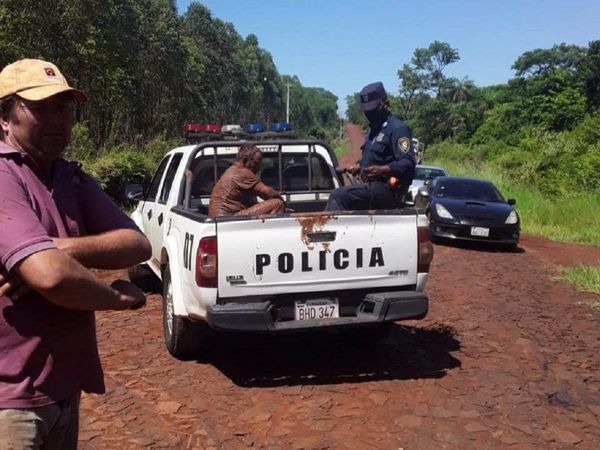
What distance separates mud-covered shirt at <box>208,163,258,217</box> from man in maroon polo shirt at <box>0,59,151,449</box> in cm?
387

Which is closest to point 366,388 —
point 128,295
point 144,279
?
point 128,295

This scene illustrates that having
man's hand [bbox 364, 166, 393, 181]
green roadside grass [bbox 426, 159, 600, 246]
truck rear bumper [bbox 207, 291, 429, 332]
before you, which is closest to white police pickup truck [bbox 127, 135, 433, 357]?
truck rear bumper [bbox 207, 291, 429, 332]

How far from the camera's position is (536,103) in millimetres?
49375

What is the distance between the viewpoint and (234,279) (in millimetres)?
4707

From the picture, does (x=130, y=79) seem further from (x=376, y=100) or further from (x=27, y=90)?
(x=27, y=90)

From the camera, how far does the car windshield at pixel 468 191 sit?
45.2ft

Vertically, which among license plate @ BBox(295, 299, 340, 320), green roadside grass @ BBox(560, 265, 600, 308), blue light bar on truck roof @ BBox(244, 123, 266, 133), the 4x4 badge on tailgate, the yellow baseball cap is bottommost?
green roadside grass @ BBox(560, 265, 600, 308)

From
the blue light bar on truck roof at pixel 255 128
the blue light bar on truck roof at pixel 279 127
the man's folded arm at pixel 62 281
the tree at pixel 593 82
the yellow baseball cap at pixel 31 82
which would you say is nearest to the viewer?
the man's folded arm at pixel 62 281

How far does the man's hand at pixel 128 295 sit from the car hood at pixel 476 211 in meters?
10.9

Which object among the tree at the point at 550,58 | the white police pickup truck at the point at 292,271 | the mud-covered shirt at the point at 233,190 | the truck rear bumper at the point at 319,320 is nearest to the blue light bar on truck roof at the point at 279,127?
the mud-covered shirt at the point at 233,190

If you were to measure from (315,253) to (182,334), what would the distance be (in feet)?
4.26

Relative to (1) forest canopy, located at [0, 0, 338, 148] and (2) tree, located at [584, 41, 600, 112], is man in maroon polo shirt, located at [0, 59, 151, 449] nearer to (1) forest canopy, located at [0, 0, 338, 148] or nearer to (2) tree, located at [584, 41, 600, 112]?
(1) forest canopy, located at [0, 0, 338, 148]

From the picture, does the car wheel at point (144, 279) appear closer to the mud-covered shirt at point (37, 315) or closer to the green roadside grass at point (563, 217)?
the mud-covered shirt at point (37, 315)

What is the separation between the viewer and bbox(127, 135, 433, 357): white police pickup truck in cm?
467
